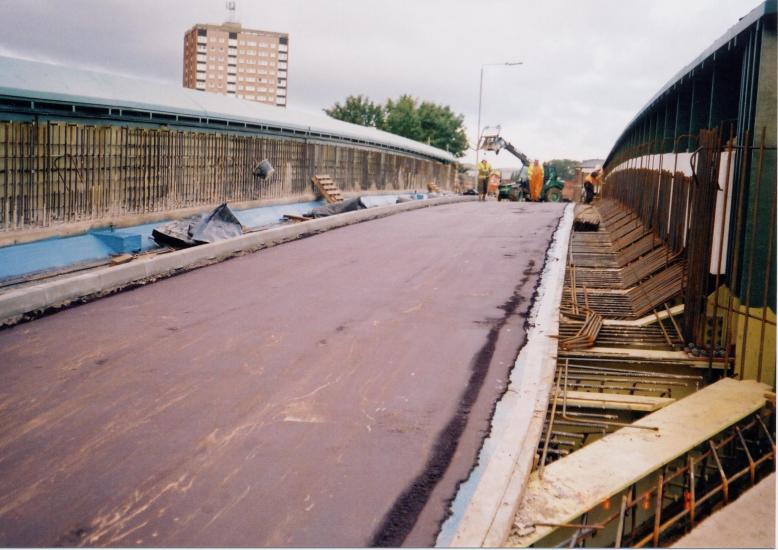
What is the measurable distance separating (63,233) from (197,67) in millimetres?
145330

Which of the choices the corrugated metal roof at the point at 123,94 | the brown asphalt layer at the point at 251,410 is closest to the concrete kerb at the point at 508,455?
the brown asphalt layer at the point at 251,410

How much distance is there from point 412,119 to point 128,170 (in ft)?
241

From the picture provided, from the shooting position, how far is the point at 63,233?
12312mm

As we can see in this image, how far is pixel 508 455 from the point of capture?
14.4 feet

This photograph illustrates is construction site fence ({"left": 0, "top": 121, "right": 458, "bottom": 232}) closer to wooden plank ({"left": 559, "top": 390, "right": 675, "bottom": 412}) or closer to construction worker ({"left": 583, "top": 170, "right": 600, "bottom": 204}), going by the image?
wooden plank ({"left": 559, "top": 390, "right": 675, "bottom": 412})

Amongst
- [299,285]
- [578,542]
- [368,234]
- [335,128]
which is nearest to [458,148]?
[335,128]

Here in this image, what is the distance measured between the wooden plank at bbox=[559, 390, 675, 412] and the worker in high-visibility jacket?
2876 centimetres

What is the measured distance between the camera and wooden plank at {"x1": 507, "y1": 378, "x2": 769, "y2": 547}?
12.6 ft

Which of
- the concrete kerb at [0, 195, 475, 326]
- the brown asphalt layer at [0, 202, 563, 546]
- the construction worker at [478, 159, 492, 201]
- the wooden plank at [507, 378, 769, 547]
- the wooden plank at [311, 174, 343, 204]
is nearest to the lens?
the brown asphalt layer at [0, 202, 563, 546]

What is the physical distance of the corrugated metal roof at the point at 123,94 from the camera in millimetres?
12156

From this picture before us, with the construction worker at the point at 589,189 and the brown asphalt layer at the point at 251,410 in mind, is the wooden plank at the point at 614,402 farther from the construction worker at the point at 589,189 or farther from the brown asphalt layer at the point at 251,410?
the construction worker at the point at 589,189

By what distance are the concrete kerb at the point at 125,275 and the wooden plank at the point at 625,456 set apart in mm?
6198

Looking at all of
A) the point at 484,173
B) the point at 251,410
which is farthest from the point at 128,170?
the point at 484,173

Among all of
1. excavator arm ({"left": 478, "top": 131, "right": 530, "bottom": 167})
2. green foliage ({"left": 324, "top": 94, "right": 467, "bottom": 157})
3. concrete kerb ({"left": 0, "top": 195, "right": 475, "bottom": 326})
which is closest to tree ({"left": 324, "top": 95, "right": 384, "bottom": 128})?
green foliage ({"left": 324, "top": 94, "right": 467, "bottom": 157})
